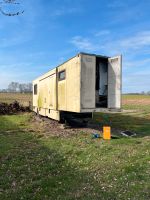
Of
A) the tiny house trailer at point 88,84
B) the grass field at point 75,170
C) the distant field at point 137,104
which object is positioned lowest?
the grass field at point 75,170

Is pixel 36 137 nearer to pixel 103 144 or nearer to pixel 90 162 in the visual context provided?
pixel 103 144

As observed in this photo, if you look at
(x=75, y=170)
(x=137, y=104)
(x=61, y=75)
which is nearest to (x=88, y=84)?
(x=61, y=75)

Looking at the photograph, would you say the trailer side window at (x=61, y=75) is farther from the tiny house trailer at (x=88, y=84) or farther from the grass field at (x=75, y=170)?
the grass field at (x=75, y=170)

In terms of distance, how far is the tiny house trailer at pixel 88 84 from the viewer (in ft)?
45.8

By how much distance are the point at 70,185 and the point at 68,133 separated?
8.04 metres

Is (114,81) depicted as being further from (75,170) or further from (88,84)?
(75,170)

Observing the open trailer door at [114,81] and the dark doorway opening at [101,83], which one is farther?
the dark doorway opening at [101,83]

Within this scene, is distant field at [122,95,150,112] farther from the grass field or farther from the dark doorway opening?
the grass field

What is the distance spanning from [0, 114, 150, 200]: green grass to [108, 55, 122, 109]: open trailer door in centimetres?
356

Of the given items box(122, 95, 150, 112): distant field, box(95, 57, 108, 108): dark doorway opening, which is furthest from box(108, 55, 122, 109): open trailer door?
box(122, 95, 150, 112): distant field

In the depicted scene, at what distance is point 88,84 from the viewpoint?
1409 centimetres

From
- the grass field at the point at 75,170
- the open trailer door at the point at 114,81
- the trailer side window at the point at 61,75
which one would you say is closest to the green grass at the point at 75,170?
the grass field at the point at 75,170

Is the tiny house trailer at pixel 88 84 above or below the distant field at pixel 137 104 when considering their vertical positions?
above

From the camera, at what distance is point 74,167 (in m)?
8.01
